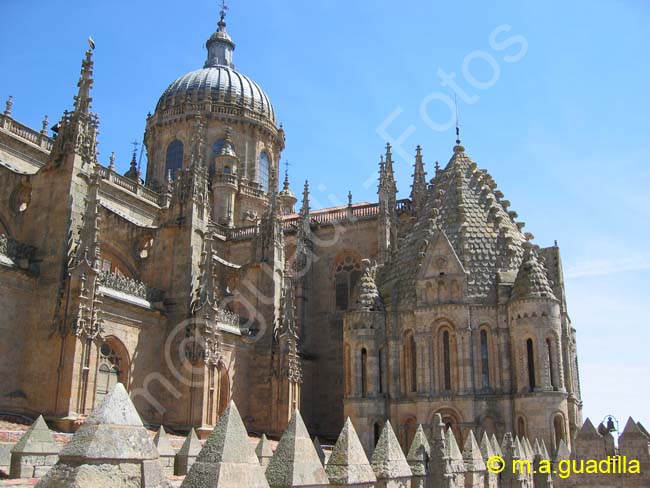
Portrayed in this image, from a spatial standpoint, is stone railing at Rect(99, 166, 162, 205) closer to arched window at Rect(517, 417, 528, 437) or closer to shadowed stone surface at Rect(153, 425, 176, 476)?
shadowed stone surface at Rect(153, 425, 176, 476)

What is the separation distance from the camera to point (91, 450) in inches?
182

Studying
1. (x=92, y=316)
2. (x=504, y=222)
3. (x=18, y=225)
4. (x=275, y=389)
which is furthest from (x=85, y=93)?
(x=504, y=222)

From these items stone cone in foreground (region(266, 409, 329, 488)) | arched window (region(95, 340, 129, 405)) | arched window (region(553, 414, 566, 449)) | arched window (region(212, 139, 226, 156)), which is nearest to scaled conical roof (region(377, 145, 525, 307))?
arched window (region(553, 414, 566, 449))

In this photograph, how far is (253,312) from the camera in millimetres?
29875

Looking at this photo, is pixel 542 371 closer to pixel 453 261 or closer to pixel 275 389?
pixel 453 261

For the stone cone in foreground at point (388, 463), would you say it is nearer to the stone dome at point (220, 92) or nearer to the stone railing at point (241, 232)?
the stone railing at point (241, 232)

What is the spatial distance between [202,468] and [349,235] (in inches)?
1260

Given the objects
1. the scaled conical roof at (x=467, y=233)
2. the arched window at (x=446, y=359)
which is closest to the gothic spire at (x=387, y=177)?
the scaled conical roof at (x=467, y=233)

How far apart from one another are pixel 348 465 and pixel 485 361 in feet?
57.7

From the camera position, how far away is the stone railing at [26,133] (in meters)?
27.9

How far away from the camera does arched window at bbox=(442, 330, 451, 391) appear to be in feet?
81.0

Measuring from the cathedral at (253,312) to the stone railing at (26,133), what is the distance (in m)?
0.06

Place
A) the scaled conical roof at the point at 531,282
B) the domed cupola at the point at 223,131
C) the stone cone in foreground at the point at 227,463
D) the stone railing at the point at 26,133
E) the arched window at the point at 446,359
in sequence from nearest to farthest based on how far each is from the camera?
the stone cone in foreground at the point at 227,463 < the scaled conical roof at the point at 531,282 < the arched window at the point at 446,359 < the stone railing at the point at 26,133 < the domed cupola at the point at 223,131

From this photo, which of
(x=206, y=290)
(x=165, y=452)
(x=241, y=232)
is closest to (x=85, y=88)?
(x=206, y=290)
